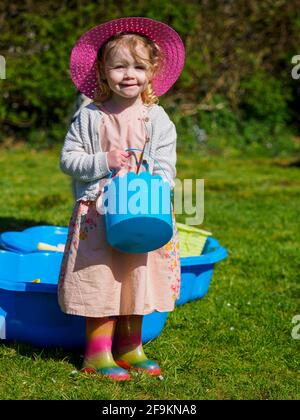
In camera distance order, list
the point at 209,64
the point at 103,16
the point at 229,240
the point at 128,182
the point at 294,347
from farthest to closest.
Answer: the point at 209,64, the point at 103,16, the point at 229,240, the point at 294,347, the point at 128,182

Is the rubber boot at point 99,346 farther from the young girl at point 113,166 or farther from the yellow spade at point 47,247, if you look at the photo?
the yellow spade at point 47,247

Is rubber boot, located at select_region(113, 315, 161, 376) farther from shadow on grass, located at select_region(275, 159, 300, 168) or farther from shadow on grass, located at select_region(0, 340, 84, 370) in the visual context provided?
shadow on grass, located at select_region(275, 159, 300, 168)

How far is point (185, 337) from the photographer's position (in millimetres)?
3779

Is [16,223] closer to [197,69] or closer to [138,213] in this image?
[138,213]

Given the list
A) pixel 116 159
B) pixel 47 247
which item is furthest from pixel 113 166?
pixel 47 247

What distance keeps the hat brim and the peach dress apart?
17cm

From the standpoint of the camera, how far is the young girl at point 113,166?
3.13 meters

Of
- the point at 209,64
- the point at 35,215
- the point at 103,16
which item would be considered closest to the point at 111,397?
the point at 35,215

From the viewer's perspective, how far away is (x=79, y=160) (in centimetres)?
313

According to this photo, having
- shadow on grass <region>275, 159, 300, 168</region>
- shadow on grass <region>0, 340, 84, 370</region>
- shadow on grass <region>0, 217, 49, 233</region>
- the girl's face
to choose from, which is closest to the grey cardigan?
the girl's face

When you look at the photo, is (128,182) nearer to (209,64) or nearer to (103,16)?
(103,16)

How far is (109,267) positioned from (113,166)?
1.27ft

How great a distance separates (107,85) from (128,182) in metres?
0.51

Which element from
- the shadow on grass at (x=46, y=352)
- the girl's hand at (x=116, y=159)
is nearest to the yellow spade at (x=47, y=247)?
the shadow on grass at (x=46, y=352)
